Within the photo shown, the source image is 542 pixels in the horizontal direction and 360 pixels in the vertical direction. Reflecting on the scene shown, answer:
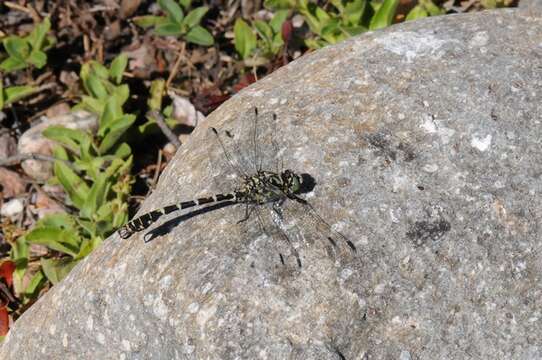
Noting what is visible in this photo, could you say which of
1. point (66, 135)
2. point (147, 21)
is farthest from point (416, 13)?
point (66, 135)

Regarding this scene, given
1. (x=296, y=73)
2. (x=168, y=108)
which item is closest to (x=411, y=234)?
(x=296, y=73)

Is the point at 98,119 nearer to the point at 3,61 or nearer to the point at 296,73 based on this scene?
the point at 3,61

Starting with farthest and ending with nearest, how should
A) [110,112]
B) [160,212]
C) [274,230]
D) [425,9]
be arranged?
[425,9]
[110,112]
[160,212]
[274,230]

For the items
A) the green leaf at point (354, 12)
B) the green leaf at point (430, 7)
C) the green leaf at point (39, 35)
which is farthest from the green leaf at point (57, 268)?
the green leaf at point (430, 7)

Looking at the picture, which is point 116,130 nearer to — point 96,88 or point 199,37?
point 96,88

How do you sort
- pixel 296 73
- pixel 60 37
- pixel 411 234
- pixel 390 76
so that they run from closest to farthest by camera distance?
1. pixel 411 234
2. pixel 390 76
3. pixel 296 73
4. pixel 60 37


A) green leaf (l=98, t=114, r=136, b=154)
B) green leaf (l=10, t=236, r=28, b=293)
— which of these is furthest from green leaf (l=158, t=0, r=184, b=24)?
green leaf (l=10, t=236, r=28, b=293)
